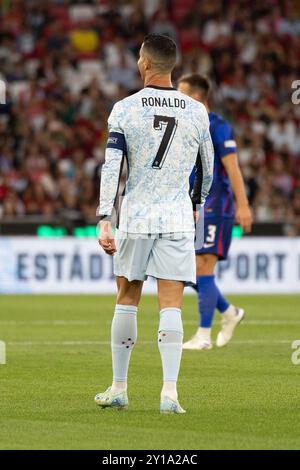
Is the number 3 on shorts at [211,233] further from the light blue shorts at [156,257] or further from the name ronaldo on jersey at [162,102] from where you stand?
the name ronaldo on jersey at [162,102]

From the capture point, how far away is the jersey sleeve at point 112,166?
815 centimetres

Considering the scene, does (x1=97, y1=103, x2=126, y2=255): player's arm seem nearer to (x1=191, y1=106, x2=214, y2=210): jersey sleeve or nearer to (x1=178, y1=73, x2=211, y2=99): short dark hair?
(x1=191, y1=106, x2=214, y2=210): jersey sleeve

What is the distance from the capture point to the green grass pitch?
722 cm

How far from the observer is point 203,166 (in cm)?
865

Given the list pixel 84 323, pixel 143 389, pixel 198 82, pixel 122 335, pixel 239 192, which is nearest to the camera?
pixel 122 335

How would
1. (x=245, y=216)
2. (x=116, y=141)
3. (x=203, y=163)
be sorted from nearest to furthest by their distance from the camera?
(x=116, y=141) → (x=203, y=163) → (x=245, y=216)

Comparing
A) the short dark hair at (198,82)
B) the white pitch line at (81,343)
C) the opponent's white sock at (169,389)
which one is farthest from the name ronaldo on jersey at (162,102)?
the white pitch line at (81,343)

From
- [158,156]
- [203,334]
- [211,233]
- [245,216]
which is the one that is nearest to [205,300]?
[203,334]

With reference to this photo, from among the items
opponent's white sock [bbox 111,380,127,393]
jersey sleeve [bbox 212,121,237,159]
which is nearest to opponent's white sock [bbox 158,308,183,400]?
opponent's white sock [bbox 111,380,127,393]

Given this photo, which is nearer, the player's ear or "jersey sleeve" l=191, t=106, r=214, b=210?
the player's ear

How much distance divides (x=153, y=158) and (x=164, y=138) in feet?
0.47

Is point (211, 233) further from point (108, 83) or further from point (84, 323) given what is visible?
point (108, 83)

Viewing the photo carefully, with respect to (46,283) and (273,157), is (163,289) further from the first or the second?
(273,157)

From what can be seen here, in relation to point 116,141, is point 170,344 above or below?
below
